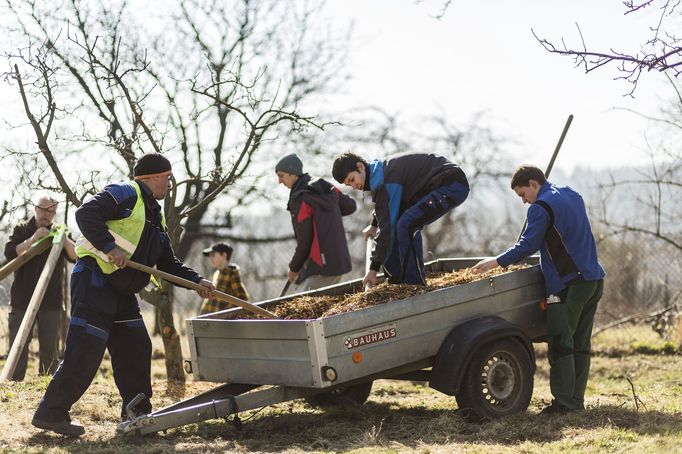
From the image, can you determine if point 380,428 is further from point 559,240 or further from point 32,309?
point 32,309

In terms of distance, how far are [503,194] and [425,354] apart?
9283 millimetres

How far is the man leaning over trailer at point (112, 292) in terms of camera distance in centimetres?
600

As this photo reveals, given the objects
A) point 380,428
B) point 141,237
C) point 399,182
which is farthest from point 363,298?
point 141,237

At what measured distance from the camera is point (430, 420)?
656 centimetres

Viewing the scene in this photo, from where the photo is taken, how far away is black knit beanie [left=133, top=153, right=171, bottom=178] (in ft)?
21.0

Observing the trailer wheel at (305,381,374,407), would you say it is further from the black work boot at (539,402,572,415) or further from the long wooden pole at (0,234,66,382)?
the long wooden pole at (0,234,66,382)

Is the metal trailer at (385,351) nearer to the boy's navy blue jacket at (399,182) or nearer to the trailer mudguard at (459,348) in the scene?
the trailer mudguard at (459,348)

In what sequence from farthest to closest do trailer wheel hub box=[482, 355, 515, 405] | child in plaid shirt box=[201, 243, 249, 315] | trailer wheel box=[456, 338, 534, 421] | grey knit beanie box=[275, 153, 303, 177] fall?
1. child in plaid shirt box=[201, 243, 249, 315]
2. grey knit beanie box=[275, 153, 303, 177]
3. trailer wheel hub box=[482, 355, 515, 405]
4. trailer wheel box=[456, 338, 534, 421]

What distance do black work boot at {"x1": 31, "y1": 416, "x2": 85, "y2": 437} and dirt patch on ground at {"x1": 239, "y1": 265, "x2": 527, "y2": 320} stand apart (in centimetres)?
143

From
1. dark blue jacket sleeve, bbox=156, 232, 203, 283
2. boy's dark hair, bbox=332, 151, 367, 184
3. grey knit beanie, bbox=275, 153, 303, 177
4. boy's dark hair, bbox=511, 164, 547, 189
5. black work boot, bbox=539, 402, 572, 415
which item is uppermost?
grey knit beanie, bbox=275, 153, 303, 177

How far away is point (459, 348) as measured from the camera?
6.16 meters

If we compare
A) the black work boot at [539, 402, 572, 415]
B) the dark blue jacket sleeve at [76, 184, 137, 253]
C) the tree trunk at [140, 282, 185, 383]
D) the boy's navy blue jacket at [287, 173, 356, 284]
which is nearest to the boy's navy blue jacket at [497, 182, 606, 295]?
the black work boot at [539, 402, 572, 415]

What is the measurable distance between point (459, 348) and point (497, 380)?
1.67ft

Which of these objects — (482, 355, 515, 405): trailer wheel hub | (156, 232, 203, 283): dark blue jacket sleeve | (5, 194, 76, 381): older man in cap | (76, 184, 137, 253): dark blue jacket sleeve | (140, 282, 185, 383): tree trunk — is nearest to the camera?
(76, 184, 137, 253): dark blue jacket sleeve
